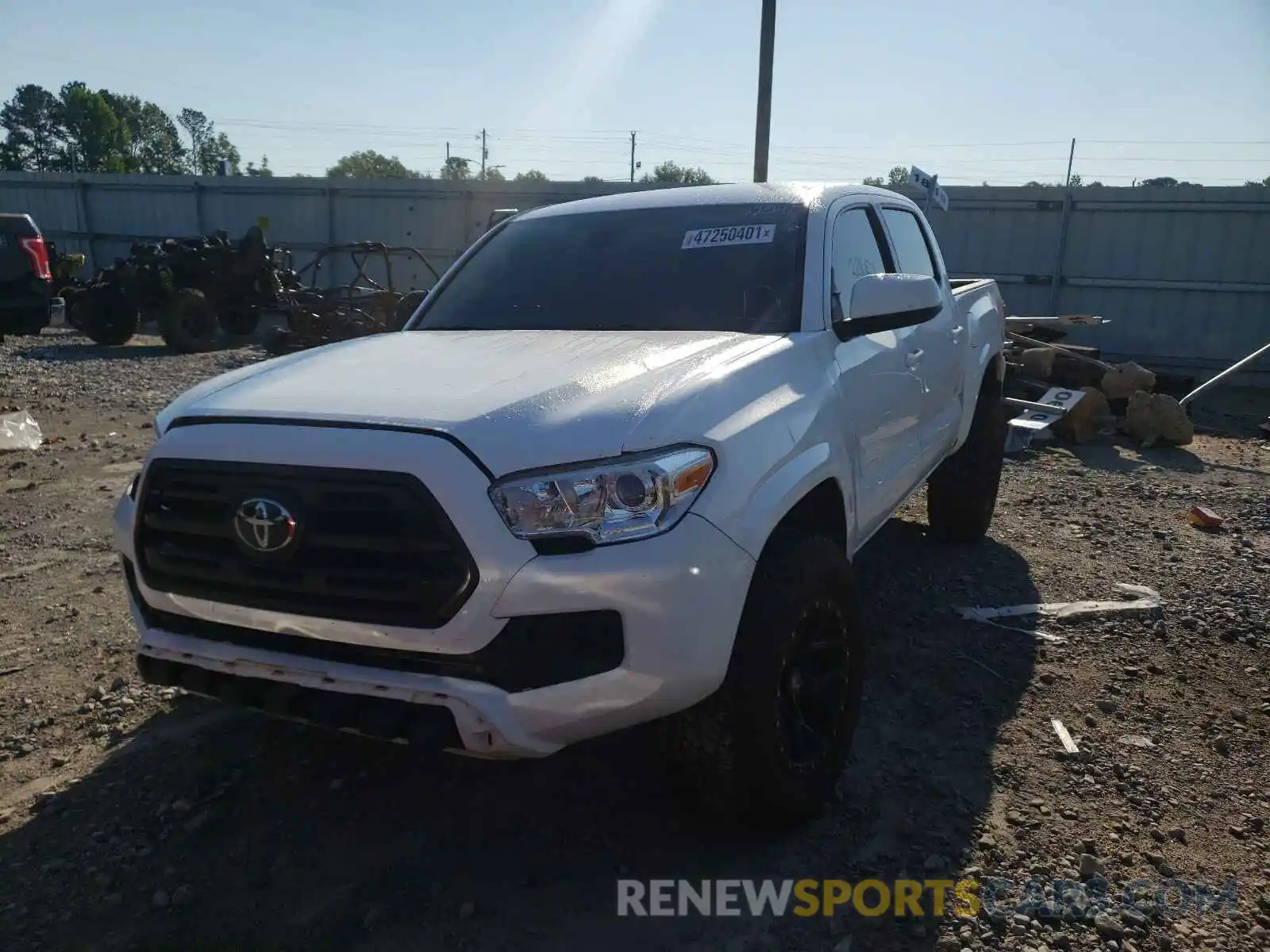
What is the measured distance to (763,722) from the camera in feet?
7.57

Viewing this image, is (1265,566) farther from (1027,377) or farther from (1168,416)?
(1027,377)

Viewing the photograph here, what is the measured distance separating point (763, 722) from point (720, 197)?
6.84ft

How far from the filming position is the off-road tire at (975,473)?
5074 mm

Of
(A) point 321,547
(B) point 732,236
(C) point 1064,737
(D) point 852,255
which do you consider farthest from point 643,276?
(C) point 1064,737

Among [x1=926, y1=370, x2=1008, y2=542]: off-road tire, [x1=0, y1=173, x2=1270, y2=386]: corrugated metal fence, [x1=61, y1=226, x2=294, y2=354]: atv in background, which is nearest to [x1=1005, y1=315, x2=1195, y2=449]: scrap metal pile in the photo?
[x1=926, y1=370, x2=1008, y2=542]: off-road tire

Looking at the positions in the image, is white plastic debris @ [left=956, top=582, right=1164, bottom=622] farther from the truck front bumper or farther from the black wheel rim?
the truck front bumper

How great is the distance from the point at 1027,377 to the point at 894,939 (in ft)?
28.1

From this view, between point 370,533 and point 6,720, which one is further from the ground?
point 370,533

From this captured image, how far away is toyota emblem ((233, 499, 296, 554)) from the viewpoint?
2148 millimetres

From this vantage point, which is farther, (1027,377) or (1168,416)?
(1027,377)

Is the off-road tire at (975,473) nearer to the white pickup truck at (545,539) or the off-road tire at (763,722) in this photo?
the white pickup truck at (545,539)

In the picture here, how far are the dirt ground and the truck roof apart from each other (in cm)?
184

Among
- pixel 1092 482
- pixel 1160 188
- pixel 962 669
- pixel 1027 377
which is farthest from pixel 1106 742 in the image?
pixel 1160 188

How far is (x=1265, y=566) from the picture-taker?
5055 millimetres
